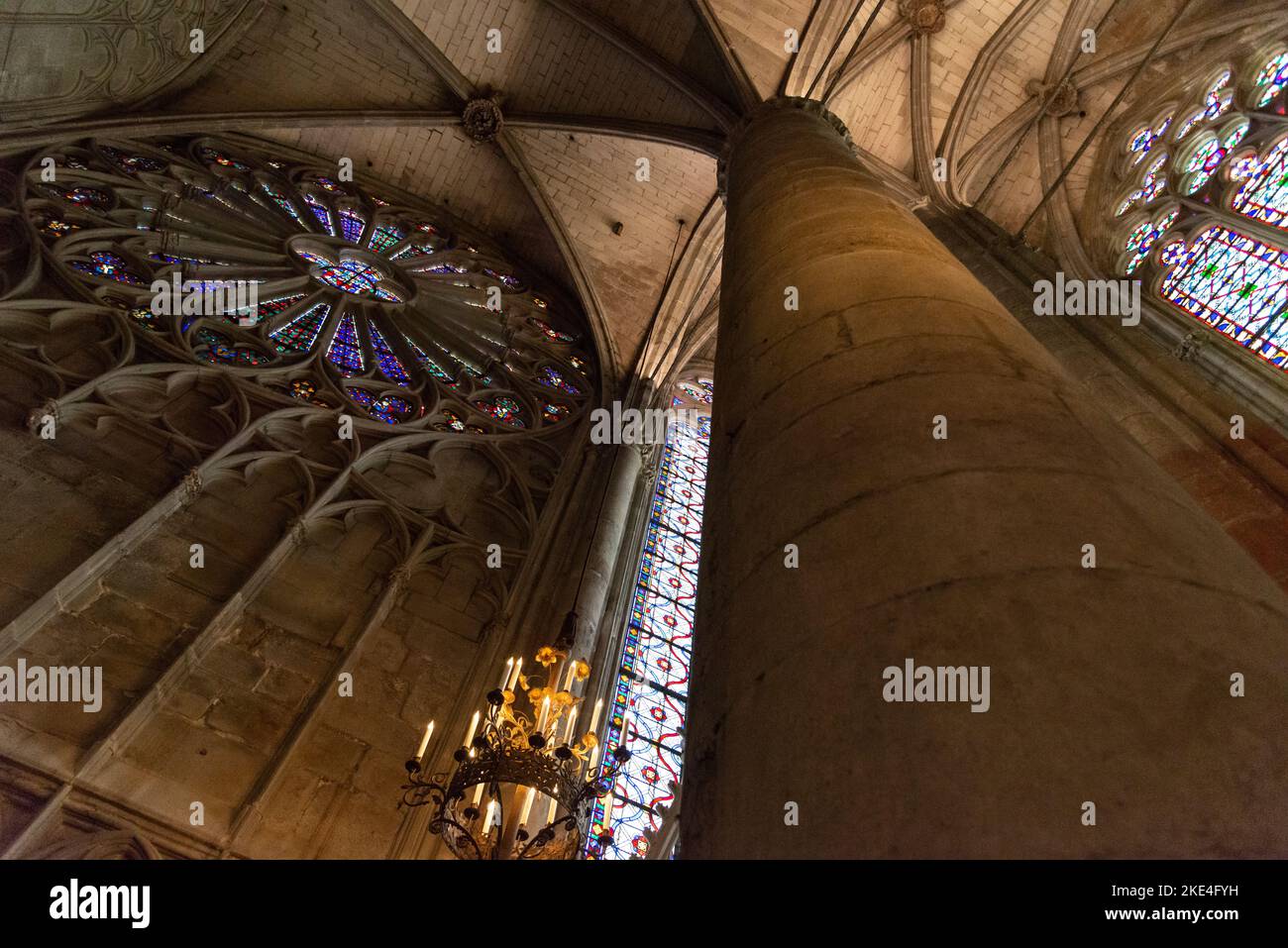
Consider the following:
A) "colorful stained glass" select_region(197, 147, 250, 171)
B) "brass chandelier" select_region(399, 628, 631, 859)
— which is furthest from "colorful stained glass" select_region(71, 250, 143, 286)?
"brass chandelier" select_region(399, 628, 631, 859)

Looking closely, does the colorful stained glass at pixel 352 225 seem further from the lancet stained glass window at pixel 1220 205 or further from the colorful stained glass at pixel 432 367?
the lancet stained glass window at pixel 1220 205

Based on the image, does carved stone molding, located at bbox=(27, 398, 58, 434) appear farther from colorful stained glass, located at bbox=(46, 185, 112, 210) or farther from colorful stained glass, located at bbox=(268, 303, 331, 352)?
colorful stained glass, located at bbox=(46, 185, 112, 210)

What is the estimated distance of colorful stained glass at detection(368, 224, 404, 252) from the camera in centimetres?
1308

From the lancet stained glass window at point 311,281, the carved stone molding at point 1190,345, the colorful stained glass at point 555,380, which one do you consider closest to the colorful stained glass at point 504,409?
the lancet stained glass window at point 311,281

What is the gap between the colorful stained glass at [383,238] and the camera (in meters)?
13.1

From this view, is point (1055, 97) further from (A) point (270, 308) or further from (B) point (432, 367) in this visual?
(A) point (270, 308)

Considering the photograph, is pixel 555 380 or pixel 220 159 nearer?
pixel 555 380

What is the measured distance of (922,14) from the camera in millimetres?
11734

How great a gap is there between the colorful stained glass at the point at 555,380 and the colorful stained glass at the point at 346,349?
235cm

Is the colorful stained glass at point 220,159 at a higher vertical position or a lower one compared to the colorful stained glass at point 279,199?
higher

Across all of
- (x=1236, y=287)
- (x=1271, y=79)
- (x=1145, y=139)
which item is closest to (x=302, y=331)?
(x=1236, y=287)

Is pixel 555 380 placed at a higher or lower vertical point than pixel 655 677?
higher

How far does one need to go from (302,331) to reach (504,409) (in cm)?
256
